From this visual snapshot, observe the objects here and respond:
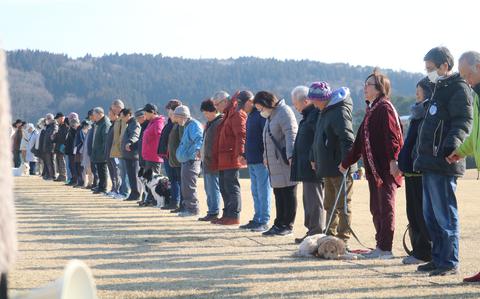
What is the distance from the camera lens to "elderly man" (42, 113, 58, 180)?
2845 cm

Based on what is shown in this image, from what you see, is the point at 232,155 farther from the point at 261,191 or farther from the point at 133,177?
the point at 133,177

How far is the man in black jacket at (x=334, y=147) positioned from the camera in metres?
10.7

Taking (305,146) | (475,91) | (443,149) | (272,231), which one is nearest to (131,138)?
(272,231)

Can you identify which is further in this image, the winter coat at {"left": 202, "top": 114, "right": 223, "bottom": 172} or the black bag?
the winter coat at {"left": 202, "top": 114, "right": 223, "bottom": 172}

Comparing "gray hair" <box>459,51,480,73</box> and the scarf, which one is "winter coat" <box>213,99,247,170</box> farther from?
"gray hair" <box>459,51,480,73</box>

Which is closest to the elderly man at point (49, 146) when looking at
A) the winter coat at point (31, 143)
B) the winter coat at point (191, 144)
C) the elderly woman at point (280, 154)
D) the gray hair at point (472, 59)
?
the winter coat at point (31, 143)

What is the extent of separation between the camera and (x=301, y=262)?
9.73 m

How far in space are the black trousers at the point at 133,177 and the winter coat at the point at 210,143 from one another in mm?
4803

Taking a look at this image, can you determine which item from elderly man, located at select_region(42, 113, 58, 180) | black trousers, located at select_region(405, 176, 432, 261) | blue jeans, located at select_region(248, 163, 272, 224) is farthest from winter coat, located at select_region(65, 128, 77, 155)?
black trousers, located at select_region(405, 176, 432, 261)

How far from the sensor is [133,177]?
789 inches

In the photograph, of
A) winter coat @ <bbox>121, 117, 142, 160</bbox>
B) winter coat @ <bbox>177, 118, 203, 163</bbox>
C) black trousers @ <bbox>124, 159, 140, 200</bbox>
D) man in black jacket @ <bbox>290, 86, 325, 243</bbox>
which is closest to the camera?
man in black jacket @ <bbox>290, 86, 325, 243</bbox>

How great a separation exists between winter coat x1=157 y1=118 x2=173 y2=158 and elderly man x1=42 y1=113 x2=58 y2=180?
34.4 ft

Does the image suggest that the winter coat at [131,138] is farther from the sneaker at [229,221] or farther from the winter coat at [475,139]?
the winter coat at [475,139]

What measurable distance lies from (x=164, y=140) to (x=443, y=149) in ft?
31.4
